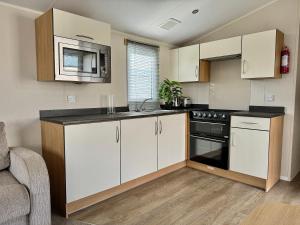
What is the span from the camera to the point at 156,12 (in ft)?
9.17

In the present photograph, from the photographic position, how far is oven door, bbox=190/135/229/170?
9.78 ft

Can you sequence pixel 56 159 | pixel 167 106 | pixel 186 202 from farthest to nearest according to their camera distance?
pixel 167 106 < pixel 186 202 < pixel 56 159

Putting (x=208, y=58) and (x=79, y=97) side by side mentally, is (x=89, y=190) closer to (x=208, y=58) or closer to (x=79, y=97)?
(x=79, y=97)

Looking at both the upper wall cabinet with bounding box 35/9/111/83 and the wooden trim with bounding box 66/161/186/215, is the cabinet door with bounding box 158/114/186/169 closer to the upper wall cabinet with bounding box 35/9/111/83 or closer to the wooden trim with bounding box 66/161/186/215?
the wooden trim with bounding box 66/161/186/215

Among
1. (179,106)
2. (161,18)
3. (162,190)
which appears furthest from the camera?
(179,106)

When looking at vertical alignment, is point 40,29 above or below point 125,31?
below

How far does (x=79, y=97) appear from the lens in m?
2.72

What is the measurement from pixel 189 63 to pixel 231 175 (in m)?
1.89

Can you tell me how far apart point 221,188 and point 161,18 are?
2.41 metres

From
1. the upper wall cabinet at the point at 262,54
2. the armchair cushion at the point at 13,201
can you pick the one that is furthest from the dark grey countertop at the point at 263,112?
the armchair cushion at the point at 13,201

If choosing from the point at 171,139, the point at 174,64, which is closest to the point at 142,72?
the point at 174,64

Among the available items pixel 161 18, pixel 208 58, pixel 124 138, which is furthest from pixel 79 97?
pixel 208 58

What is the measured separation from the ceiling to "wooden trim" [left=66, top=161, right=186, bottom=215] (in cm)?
207

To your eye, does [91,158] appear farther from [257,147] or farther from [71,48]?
[257,147]
